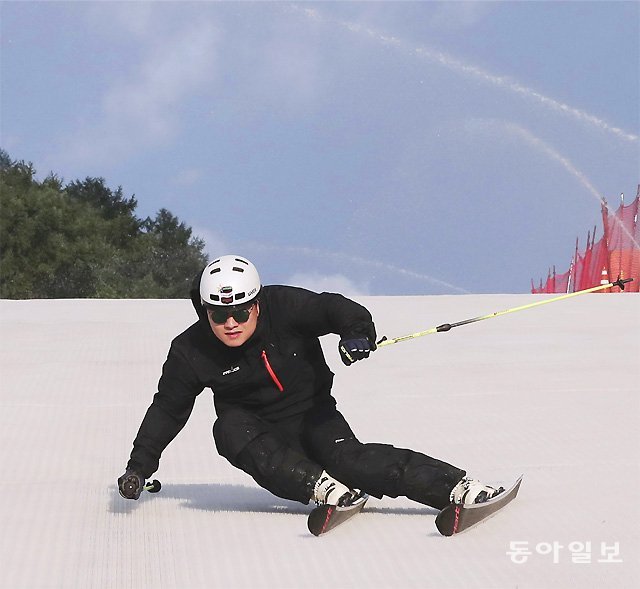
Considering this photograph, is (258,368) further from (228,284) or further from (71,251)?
(71,251)

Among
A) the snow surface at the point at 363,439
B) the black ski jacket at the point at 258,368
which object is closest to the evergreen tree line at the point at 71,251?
the snow surface at the point at 363,439

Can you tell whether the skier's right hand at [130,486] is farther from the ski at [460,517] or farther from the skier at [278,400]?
the ski at [460,517]

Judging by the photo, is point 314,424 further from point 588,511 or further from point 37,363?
point 37,363

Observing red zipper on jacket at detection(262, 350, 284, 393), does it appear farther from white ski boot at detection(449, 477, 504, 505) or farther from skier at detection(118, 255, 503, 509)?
white ski boot at detection(449, 477, 504, 505)

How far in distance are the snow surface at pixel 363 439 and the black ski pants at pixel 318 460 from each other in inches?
5.4

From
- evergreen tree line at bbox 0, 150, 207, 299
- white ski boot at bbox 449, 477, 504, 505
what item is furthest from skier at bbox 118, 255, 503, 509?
evergreen tree line at bbox 0, 150, 207, 299

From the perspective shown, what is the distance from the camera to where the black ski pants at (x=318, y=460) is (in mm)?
4480

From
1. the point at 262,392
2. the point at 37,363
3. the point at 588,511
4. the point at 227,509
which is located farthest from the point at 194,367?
the point at 37,363

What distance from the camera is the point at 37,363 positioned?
31.0 ft

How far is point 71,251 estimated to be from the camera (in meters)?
42.5

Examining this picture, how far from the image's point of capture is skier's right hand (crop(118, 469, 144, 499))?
4.61m

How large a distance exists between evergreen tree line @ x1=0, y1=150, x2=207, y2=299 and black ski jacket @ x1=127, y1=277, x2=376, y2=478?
36.4 metres

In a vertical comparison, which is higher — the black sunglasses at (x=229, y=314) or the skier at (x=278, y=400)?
the black sunglasses at (x=229, y=314)

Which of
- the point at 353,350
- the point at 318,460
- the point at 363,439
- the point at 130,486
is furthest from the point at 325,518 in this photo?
the point at 363,439
